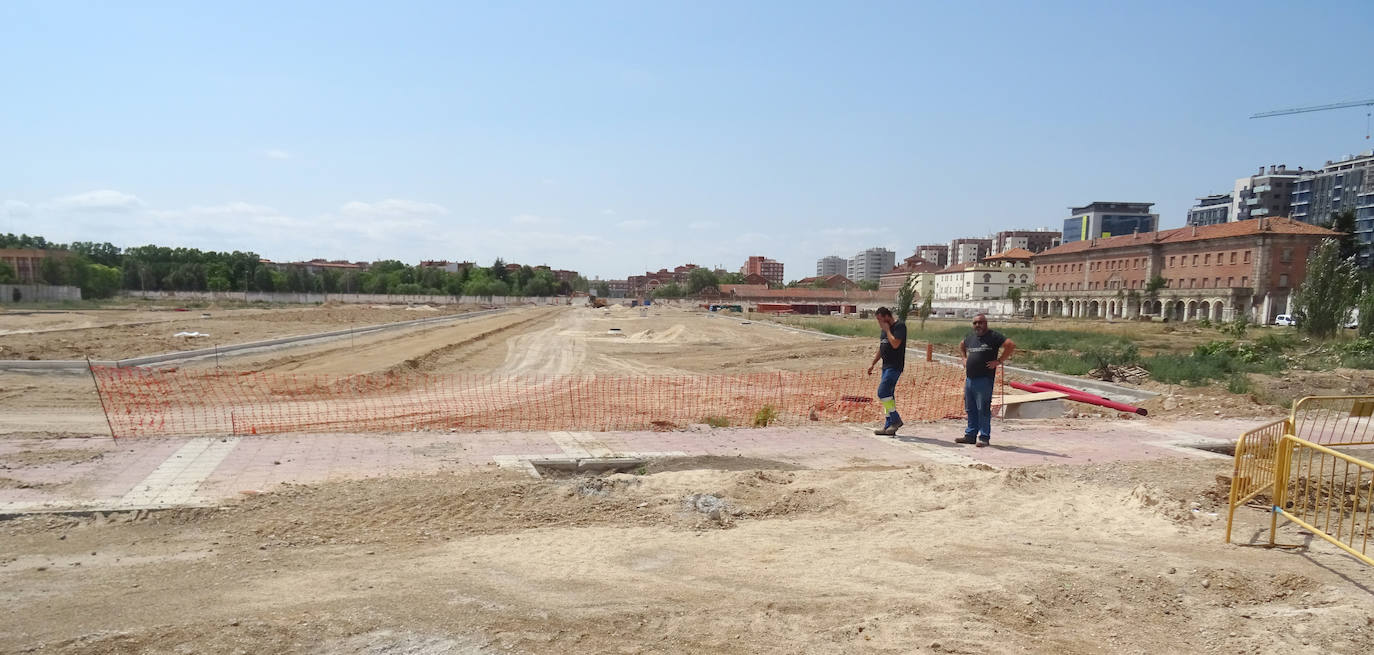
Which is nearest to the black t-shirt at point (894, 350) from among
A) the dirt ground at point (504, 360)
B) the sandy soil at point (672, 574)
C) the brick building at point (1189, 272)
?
the sandy soil at point (672, 574)

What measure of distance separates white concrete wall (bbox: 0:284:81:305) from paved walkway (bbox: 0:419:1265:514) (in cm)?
7955

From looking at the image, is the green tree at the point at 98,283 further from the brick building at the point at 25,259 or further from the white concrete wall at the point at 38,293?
the brick building at the point at 25,259

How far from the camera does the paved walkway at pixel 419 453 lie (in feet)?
20.7

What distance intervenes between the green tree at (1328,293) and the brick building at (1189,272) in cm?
3861

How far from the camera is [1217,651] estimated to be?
3688 millimetres

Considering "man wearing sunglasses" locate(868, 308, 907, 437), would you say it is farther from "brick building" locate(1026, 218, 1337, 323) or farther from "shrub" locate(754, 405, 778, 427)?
"brick building" locate(1026, 218, 1337, 323)

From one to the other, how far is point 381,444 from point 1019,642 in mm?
7177

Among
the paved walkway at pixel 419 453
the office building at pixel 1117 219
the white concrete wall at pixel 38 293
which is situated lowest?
the white concrete wall at pixel 38 293

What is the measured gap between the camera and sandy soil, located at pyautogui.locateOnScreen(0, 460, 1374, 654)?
3727 millimetres

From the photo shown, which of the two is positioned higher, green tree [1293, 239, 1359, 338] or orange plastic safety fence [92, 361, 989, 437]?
green tree [1293, 239, 1359, 338]

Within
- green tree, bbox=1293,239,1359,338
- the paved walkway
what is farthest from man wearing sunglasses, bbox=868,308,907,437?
green tree, bbox=1293,239,1359,338

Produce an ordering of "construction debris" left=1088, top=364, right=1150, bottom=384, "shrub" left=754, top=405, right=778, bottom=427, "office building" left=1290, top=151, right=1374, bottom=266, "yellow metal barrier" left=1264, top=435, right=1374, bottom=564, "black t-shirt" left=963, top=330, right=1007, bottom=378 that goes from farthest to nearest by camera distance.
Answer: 1. "office building" left=1290, top=151, right=1374, bottom=266
2. "construction debris" left=1088, top=364, right=1150, bottom=384
3. "shrub" left=754, top=405, right=778, bottom=427
4. "black t-shirt" left=963, top=330, right=1007, bottom=378
5. "yellow metal barrier" left=1264, top=435, right=1374, bottom=564

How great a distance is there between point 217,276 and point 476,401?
108259mm

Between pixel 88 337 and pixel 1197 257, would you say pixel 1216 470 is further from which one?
pixel 1197 257
